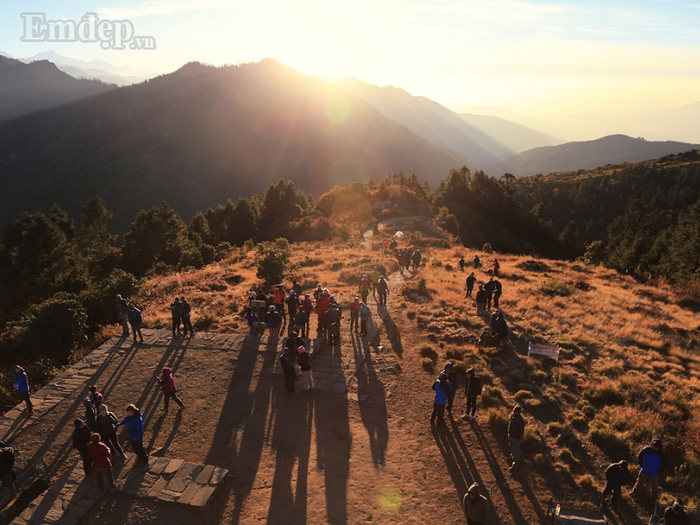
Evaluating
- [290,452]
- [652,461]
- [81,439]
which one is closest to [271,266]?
[290,452]

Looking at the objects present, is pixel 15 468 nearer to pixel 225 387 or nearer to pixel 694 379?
pixel 225 387

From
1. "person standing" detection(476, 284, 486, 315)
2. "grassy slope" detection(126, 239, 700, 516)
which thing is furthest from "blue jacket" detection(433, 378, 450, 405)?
"person standing" detection(476, 284, 486, 315)

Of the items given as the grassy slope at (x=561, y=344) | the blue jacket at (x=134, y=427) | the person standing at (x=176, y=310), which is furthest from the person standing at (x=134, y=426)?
the grassy slope at (x=561, y=344)

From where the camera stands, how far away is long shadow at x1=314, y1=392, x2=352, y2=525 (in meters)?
9.31

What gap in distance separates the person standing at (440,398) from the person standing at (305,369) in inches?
158

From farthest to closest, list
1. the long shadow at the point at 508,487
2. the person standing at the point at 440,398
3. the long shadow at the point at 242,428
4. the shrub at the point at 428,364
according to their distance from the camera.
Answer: the shrub at the point at 428,364 → the person standing at the point at 440,398 → the long shadow at the point at 242,428 → the long shadow at the point at 508,487

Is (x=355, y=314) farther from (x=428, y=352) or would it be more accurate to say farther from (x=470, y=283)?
(x=470, y=283)

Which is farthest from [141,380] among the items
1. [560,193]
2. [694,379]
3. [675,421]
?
[560,193]

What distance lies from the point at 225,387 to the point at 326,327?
4.43 meters

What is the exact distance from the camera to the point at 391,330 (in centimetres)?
1888

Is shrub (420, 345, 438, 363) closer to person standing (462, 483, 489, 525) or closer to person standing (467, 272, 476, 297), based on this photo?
person standing (467, 272, 476, 297)

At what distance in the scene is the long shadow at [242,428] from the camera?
1001 cm

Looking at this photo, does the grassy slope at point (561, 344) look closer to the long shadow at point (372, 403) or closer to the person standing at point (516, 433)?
the person standing at point (516, 433)

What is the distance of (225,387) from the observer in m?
14.0
